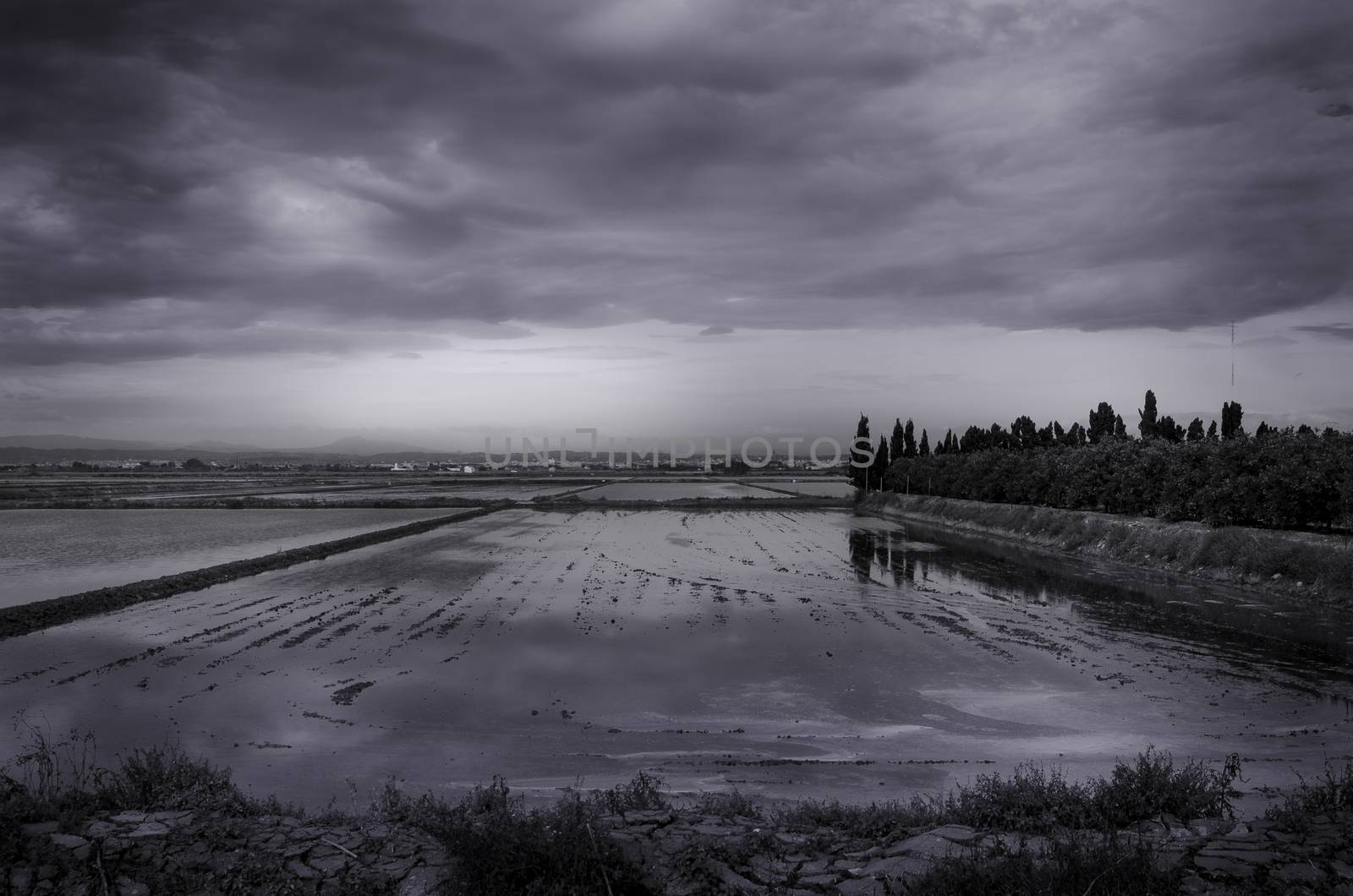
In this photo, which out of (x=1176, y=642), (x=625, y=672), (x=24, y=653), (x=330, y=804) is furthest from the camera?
(x=1176, y=642)

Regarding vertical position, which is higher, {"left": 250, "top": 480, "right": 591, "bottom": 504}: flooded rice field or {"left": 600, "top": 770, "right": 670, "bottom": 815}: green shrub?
{"left": 600, "top": 770, "right": 670, "bottom": 815}: green shrub

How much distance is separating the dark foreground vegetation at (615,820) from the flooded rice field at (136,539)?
15.8 m

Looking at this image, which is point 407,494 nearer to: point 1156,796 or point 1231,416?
point 1231,416

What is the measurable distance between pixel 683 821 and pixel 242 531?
36.8 meters

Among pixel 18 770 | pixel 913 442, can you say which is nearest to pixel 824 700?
pixel 18 770

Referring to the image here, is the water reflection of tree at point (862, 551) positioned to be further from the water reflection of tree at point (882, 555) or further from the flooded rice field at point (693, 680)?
the flooded rice field at point (693, 680)

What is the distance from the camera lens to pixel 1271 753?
9.04m

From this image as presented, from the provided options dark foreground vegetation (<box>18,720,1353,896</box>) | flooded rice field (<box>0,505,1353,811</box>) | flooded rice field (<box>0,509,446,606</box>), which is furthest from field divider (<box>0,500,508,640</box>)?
dark foreground vegetation (<box>18,720,1353,896</box>)

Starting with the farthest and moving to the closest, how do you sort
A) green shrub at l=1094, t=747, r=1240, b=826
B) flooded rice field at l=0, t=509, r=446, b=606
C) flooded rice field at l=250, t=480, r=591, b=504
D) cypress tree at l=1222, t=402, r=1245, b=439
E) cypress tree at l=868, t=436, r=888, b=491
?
cypress tree at l=868, t=436, r=888, b=491
flooded rice field at l=250, t=480, r=591, b=504
cypress tree at l=1222, t=402, r=1245, b=439
flooded rice field at l=0, t=509, r=446, b=606
green shrub at l=1094, t=747, r=1240, b=826

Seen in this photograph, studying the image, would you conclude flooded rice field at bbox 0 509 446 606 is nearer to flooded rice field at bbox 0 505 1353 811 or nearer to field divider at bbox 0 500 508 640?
field divider at bbox 0 500 508 640

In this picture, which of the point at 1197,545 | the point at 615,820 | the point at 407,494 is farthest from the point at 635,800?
the point at 407,494

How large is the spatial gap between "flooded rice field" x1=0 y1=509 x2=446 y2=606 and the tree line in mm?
32302

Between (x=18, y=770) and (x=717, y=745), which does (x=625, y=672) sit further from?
(x=18, y=770)

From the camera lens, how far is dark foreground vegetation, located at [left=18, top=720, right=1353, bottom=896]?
212 inches
